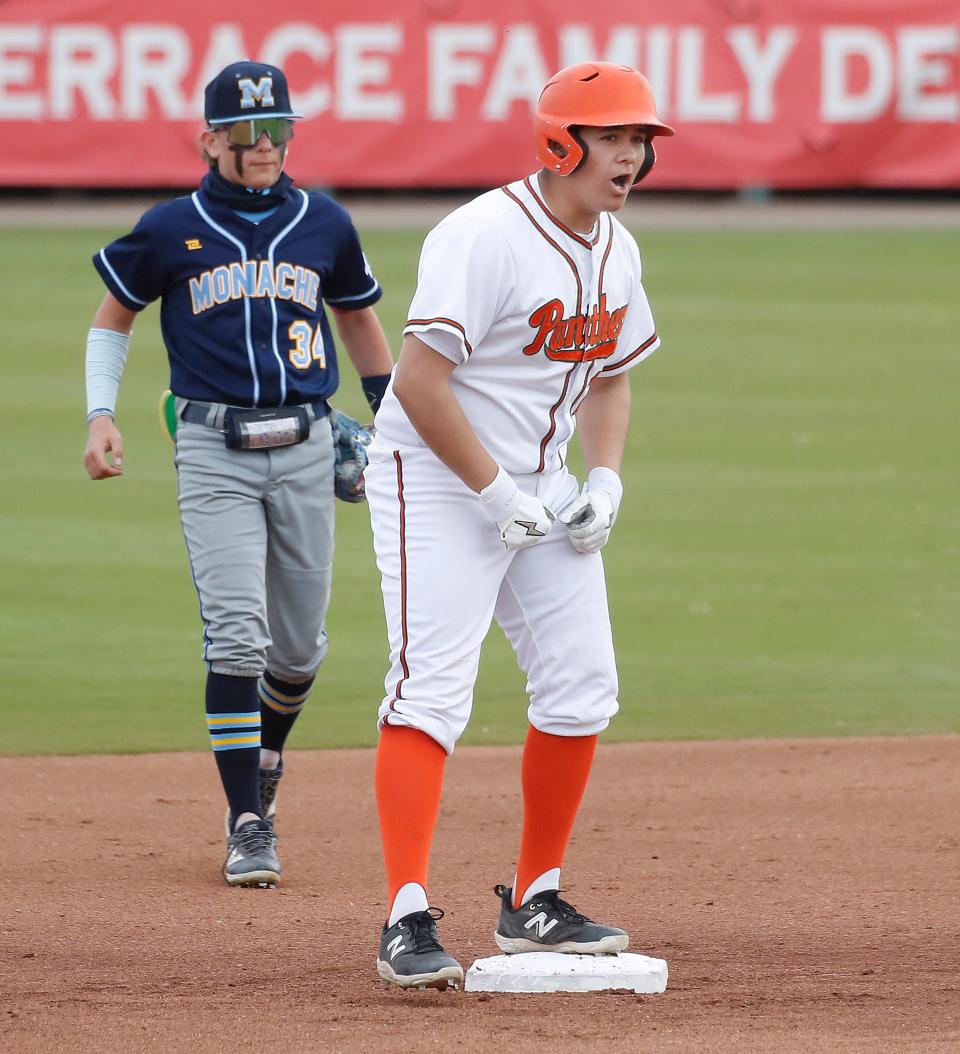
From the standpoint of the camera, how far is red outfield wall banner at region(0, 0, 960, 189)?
64.0 feet

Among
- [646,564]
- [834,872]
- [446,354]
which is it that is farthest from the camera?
[646,564]

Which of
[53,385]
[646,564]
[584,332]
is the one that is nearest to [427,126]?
[53,385]

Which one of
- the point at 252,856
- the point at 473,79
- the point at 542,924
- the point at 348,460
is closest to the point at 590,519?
the point at 542,924

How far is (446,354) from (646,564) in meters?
5.26

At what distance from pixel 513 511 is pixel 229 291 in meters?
1.42

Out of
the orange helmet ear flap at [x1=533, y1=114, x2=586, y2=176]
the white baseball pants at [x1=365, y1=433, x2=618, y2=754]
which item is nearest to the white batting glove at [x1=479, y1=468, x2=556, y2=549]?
the white baseball pants at [x1=365, y1=433, x2=618, y2=754]

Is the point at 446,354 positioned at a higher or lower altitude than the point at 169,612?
higher

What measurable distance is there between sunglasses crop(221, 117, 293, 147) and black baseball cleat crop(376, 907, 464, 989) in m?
2.11

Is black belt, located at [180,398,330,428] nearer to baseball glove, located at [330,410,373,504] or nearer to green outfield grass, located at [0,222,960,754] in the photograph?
baseball glove, located at [330,410,373,504]

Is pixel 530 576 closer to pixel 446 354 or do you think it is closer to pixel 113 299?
pixel 446 354

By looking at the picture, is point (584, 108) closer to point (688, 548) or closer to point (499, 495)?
point (499, 495)

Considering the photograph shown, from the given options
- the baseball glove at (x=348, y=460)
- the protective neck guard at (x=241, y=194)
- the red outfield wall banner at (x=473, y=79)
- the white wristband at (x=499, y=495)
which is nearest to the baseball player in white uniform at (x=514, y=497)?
the white wristband at (x=499, y=495)

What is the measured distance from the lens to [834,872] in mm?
5035

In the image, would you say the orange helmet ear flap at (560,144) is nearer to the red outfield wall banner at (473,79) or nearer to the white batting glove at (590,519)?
the white batting glove at (590,519)
